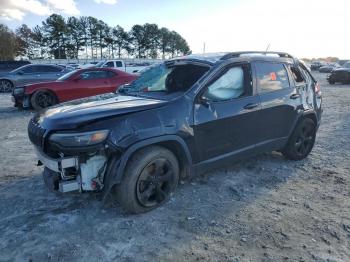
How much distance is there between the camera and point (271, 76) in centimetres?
517

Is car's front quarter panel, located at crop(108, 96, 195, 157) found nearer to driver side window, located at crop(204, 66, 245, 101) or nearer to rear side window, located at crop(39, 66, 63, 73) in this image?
driver side window, located at crop(204, 66, 245, 101)

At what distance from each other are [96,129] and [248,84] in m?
2.33

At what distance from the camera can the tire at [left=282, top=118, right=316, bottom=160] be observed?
5613mm

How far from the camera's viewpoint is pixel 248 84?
480 centimetres

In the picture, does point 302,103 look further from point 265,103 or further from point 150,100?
point 150,100

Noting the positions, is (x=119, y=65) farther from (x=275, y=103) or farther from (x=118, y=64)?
(x=275, y=103)

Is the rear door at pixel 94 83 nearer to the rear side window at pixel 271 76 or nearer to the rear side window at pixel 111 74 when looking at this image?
the rear side window at pixel 111 74

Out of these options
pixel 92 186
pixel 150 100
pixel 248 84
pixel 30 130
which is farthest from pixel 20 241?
pixel 248 84

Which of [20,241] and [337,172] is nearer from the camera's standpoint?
[20,241]


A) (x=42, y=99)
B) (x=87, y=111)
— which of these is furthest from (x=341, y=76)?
(x=87, y=111)

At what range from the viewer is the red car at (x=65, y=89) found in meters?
11.1

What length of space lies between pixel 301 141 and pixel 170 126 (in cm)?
290

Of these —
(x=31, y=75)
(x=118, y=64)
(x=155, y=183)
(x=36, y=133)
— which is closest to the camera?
(x=36, y=133)

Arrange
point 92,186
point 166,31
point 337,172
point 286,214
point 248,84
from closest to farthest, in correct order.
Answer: point 92,186, point 286,214, point 248,84, point 337,172, point 166,31
